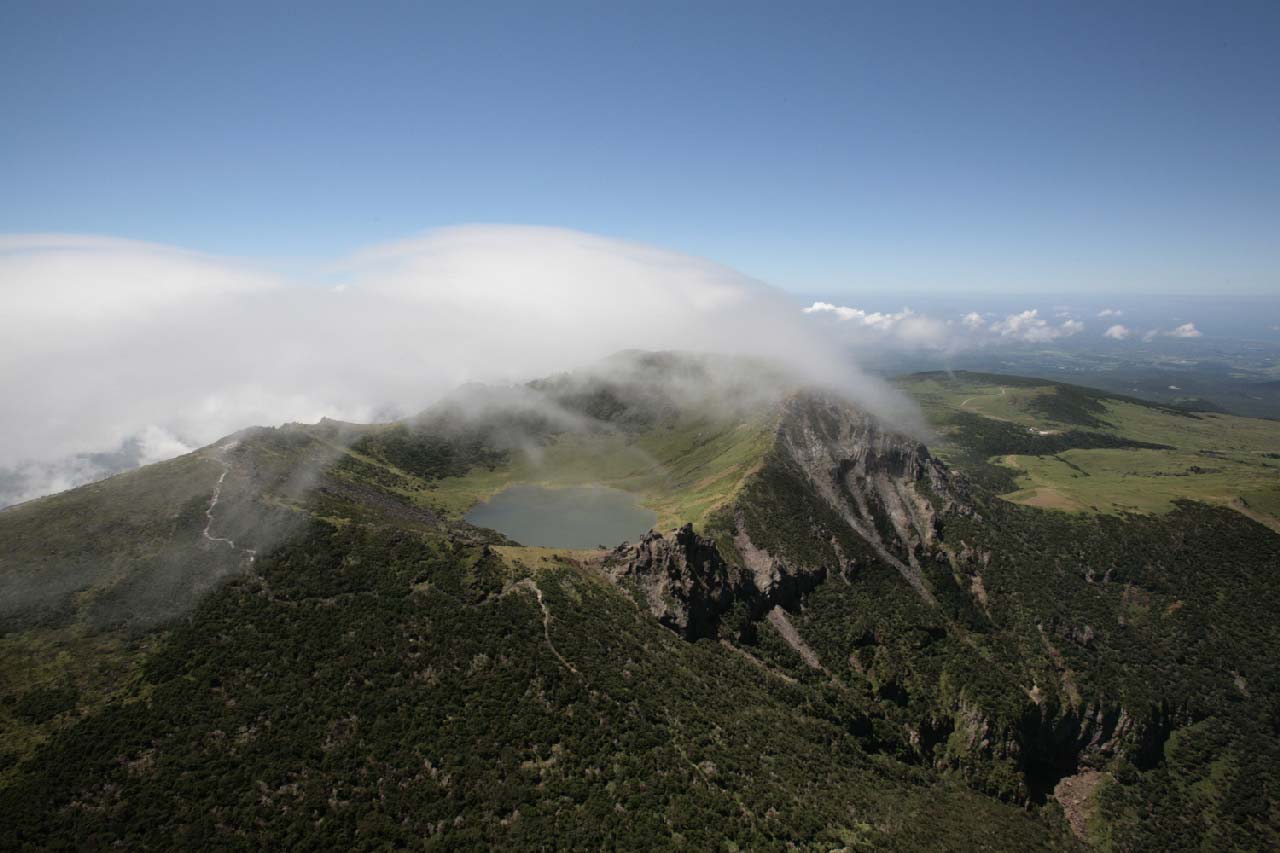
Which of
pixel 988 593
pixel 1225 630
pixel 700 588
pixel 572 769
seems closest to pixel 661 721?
pixel 572 769

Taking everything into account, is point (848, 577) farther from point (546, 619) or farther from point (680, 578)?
point (546, 619)

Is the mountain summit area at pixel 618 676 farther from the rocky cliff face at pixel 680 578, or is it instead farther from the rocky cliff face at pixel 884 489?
the rocky cliff face at pixel 884 489

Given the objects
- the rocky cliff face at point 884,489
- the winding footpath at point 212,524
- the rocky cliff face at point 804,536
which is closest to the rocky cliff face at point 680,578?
the rocky cliff face at point 804,536

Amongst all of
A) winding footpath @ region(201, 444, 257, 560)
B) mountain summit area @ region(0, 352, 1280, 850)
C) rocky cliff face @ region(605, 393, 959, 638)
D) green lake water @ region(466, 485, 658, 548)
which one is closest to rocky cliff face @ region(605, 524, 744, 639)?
rocky cliff face @ region(605, 393, 959, 638)

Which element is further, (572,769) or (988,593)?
(988,593)

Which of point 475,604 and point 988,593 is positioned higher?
point 475,604

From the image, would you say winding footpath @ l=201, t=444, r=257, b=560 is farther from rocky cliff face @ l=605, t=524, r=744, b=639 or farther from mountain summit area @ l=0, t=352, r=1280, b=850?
rocky cliff face @ l=605, t=524, r=744, b=639

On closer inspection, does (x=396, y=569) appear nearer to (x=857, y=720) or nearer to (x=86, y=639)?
(x=86, y=639)

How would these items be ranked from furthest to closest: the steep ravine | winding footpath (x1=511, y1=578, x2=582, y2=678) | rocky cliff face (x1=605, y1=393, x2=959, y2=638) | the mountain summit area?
1. rocky cliff face (x1=605, y1=393, x2=959, y2=638)
2. the steep ravine
3. winding footpath (x1=511, y1=578, x2=582, y2=678)
4. the mountain summit area
